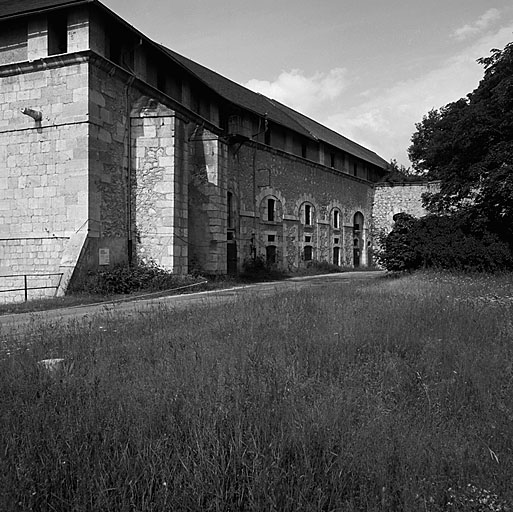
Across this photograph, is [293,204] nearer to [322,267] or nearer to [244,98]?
[322,267]

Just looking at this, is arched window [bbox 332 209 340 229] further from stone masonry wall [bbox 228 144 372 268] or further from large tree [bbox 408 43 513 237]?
large tree [bbox 408 43 513 237]

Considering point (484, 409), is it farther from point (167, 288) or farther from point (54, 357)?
point (167, 288)

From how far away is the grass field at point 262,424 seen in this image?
2.68 m

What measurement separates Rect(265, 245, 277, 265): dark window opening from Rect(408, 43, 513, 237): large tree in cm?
1107

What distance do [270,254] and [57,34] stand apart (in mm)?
16635

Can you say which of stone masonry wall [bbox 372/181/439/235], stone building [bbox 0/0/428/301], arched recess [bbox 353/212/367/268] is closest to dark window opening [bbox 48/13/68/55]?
stone building [bbox 0/0/428/301]

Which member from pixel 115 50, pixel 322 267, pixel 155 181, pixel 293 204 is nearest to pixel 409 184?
pixel 322 267

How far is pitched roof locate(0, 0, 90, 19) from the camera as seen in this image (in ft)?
52.9

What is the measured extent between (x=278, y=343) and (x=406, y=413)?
218 centimetres

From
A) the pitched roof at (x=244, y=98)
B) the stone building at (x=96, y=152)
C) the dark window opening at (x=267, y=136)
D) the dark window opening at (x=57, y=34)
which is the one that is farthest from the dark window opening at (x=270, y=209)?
the dark window opening at (x=57, y=34)

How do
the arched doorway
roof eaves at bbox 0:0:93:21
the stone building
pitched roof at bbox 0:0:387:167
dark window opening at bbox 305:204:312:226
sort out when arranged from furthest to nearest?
the arched doorway < dark window opening at bbox 305:204:312:226 < pitched roof at bbox 0:0:387:167 < the stone building < roof eaves at bbox 0:0:93:21

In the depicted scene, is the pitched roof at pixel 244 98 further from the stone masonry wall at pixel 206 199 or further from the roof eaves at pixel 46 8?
the roof eaves at pixel 46 8

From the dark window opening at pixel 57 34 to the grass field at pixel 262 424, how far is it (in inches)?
553

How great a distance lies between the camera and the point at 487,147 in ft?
64.0
